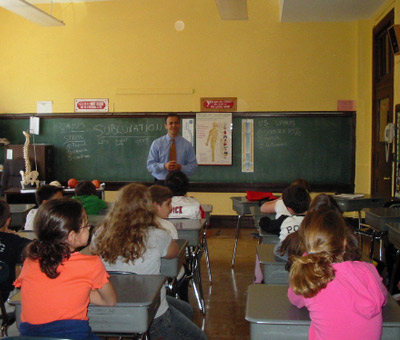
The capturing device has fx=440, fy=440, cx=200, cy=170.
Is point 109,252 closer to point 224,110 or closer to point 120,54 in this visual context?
point 224,110

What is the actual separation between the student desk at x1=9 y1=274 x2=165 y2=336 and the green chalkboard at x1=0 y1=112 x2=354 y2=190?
4959 mm

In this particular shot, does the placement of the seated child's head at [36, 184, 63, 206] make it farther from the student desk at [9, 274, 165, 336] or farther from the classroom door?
the classroom door

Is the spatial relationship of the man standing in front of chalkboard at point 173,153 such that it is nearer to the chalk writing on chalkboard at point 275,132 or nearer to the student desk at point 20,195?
the student desk at point 20,195

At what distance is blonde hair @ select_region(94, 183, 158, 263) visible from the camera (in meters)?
2.02

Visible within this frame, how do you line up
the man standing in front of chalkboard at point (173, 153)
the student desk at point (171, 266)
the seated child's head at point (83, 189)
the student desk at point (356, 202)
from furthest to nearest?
the man standing in front of chalkboard at point (173, 153) → the student desk at point (356, 202) → the seated child's head at point (83, 189) → the student desk at point (171, 266)

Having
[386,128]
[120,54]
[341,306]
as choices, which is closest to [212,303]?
[341,306]

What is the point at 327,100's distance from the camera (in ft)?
20.8

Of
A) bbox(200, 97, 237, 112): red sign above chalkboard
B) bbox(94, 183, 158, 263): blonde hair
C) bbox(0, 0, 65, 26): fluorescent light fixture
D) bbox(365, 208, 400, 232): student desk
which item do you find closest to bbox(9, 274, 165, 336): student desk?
bbox(94, 183, 158, 263): blonde hair

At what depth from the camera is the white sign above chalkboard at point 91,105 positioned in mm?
6668

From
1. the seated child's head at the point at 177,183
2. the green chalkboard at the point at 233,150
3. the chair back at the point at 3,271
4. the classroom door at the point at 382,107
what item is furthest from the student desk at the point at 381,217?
the green chalkboard at the point at 233,150

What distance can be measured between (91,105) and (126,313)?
5.51 meters

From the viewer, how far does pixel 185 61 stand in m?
6.54

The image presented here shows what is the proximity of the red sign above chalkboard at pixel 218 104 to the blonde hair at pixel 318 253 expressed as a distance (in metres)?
4.92

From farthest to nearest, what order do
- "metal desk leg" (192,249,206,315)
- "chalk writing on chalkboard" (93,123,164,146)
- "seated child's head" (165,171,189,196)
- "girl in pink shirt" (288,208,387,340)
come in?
"chalk writing on chalkboard" (93,123,164,146), "seated child's head" (165,171,189,196), "metal desk leg" (192,249,206,315), "girl in pink shirt" (288,208,387,340)
